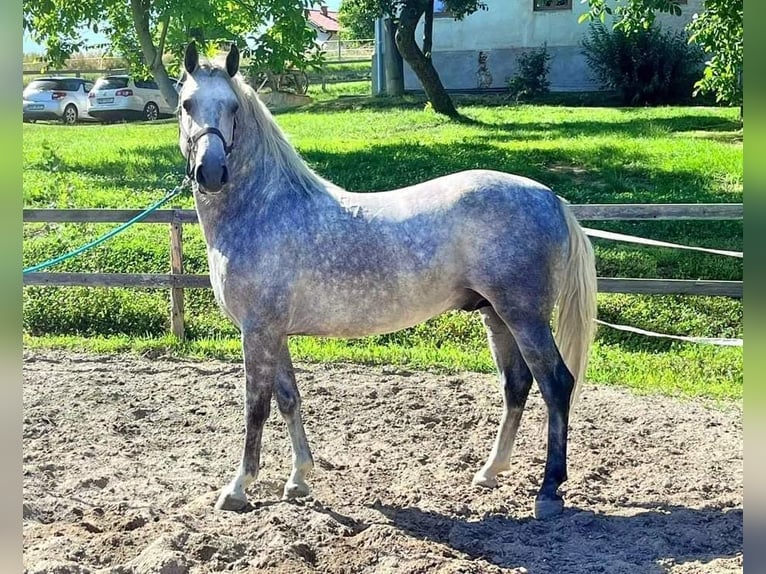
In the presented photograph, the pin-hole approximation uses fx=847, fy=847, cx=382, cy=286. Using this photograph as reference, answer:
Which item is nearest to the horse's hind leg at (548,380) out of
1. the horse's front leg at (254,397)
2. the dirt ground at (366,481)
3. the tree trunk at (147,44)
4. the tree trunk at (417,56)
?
the dirt ground at (366,481)

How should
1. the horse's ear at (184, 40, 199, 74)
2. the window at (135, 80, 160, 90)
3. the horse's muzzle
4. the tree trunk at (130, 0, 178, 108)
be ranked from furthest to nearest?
1. the window at (135, 80, 160, 90)
2. the tree trunk at (130, 0, 178, 108)
3. the horse's ear at (184, 40, 199, 74)
4. the horse's muzzle

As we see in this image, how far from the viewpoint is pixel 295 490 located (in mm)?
3973

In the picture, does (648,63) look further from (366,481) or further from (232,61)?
(232,61)

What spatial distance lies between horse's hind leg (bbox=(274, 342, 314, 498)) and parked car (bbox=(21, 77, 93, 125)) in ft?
48.8

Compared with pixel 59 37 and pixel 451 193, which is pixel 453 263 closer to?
pixel 451 193

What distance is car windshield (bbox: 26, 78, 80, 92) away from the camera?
670 inches

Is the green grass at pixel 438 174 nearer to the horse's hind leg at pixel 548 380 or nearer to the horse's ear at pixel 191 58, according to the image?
the horse's hind leg at pixel 548 380

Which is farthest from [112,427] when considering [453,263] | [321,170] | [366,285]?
[321,170]

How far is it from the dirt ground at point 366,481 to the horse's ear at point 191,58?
1916 millimetres

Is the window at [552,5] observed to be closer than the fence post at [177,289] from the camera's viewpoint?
No

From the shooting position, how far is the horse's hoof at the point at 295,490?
397 cm

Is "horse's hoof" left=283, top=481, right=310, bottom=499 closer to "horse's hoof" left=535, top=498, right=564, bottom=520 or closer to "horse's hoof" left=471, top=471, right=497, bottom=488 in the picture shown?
"horse's hoof" left=471, top=471, right=497, bottom=488

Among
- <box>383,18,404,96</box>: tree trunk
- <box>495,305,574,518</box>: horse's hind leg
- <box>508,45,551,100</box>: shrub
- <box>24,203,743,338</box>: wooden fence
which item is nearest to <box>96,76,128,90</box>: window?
<box>383,18,404,96</box>: tree trunk

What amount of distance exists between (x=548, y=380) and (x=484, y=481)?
2.36 ft
